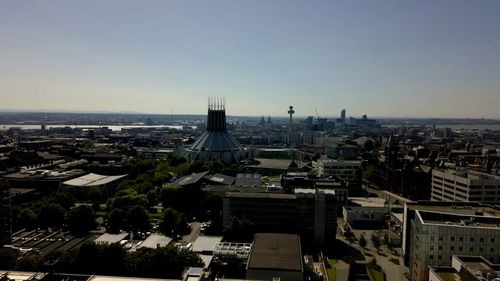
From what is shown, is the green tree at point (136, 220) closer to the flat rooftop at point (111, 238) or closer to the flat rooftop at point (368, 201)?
the flat rooftop at point (111, 238)

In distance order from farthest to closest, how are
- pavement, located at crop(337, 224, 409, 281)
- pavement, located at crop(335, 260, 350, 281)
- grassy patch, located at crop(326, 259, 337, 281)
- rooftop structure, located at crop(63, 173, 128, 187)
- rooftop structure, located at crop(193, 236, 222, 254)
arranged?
rooftop structure, located at crop(63, 173, 128, 187), rooftop structure, located at crop(193, 236, 222, 254), pavement, located at crop(337, 224, 409, 281), grassy patch, located at crop(326, 259, 337, 281), pavement, located at crop(335, 260, 350, 281)

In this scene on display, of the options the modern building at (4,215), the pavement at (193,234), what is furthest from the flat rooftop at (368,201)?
the modern building at (4,215)

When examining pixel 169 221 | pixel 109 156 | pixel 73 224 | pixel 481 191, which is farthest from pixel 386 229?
pixel 109 156

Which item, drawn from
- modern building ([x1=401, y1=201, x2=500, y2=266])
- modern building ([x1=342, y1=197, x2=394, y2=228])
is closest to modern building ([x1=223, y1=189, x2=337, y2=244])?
modern building ([x1=342, y1=197, x2=394, y2=228])

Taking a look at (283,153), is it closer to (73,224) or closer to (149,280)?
(73,224)

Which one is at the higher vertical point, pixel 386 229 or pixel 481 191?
pixel 481 191

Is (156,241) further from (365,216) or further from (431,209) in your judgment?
(365,216)

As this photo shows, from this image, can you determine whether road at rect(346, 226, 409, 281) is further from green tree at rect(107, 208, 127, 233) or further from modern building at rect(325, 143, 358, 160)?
modern building at rect(325, 143, 358, 160)
